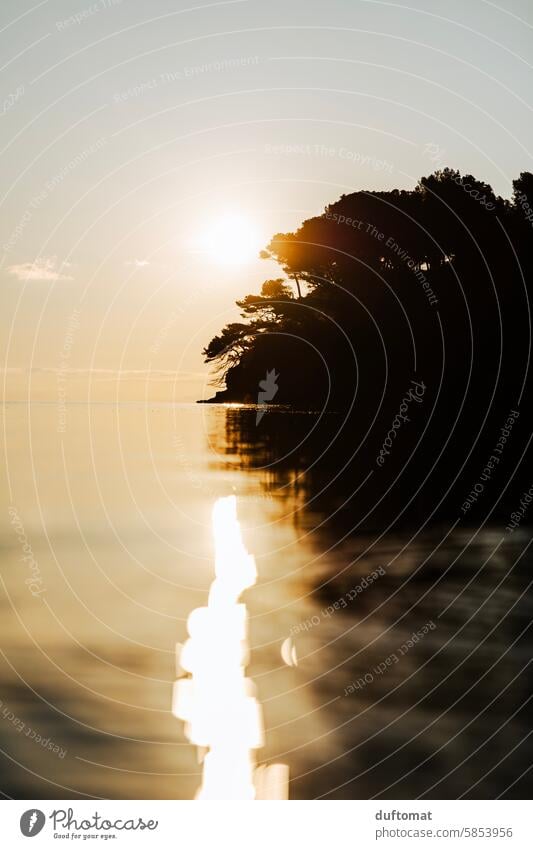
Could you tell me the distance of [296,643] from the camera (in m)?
15.2

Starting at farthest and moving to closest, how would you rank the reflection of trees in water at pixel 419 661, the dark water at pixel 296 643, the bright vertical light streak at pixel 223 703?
1. the dark water at pixel 296 643
2. the reflection of trees in water at pixel 419 661
3. the bright vertical light streak at pixel 223 703

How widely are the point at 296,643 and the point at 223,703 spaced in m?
3.07

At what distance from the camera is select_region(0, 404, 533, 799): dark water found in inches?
420

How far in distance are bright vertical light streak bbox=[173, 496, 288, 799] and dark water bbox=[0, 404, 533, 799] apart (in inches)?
7.3

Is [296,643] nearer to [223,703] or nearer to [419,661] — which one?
[419,661]

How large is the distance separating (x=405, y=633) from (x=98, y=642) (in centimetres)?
445

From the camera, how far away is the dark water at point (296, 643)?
35.0 feet

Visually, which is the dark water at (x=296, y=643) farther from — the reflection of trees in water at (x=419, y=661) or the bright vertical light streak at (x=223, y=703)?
the bright vertical light streak at (x=223, y=703)

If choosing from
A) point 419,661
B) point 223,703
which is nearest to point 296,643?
point 419,661

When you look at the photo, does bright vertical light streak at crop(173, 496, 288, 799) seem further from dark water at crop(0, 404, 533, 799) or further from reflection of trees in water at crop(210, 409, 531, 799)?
reflection of trees in water at crop(210, 409, 531, 799)

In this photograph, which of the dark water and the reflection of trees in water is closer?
the reflection of trees in water

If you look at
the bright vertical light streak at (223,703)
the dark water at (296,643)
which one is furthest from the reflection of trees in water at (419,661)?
the bright vertical light streak at (223,703)

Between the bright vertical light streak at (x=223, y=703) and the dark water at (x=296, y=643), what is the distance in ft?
0.61

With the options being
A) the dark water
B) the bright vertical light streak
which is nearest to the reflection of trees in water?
the dark water
